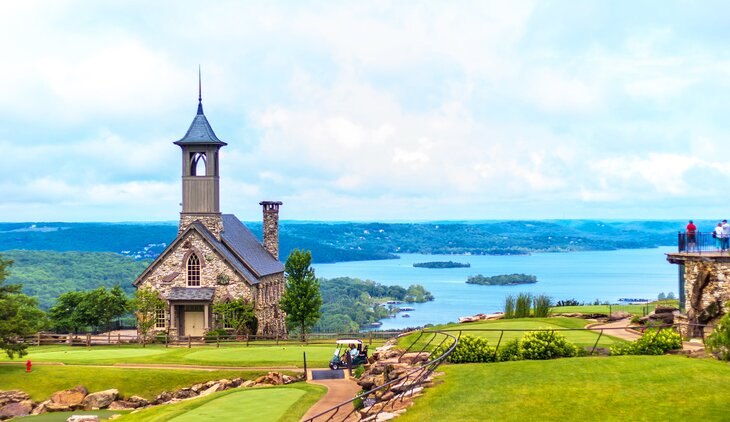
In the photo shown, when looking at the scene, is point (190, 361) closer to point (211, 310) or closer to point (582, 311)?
point (211, 310)

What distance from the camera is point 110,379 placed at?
35.0 meters

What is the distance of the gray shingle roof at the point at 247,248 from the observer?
172 ft

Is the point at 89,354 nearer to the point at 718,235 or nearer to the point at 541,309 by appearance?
the point at 541,309

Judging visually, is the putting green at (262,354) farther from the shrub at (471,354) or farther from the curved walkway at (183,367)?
the shrub at (471,354)

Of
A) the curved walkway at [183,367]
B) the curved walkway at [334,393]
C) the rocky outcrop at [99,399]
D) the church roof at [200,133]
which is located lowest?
the rocky outcrop at [99,399]

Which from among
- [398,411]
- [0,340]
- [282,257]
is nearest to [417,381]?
[398,411]

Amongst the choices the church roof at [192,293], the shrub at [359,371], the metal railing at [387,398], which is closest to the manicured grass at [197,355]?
the shrub at [359,371]

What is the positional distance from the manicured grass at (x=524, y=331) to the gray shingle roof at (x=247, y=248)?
57.4 ft

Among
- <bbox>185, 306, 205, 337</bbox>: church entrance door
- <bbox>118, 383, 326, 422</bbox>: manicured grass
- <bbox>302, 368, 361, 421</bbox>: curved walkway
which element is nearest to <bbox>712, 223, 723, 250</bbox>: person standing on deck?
<bbox>302, 368, 361, 421</bbox>: curved walkway

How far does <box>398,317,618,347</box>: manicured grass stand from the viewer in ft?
101

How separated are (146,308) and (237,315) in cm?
558

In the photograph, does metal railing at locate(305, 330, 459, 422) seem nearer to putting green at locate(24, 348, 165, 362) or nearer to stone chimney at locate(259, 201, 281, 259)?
putting green at locate(24, 348, 165, 362)

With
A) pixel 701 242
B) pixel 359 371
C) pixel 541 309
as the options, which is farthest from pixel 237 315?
pixel 701 242

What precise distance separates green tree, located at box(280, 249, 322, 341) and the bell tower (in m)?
5.31
